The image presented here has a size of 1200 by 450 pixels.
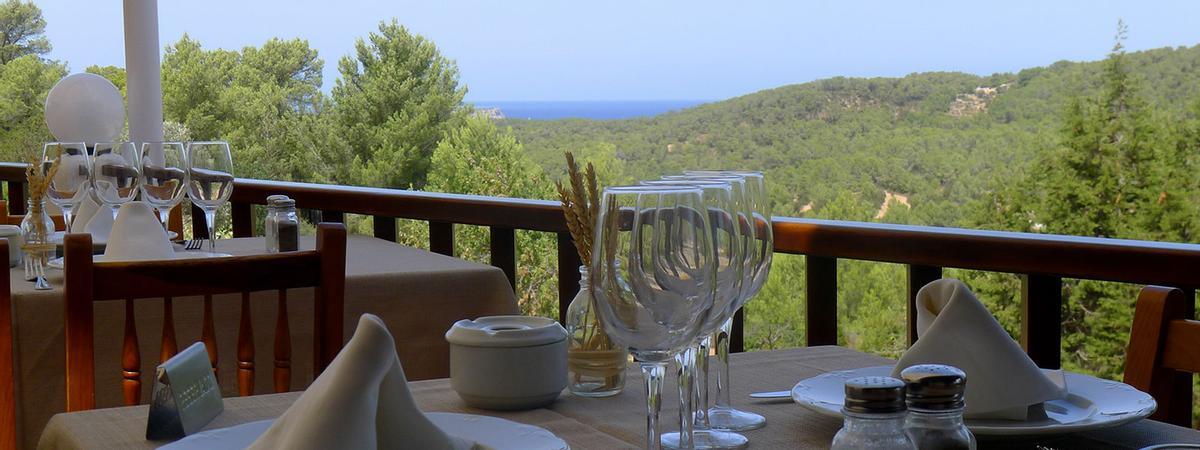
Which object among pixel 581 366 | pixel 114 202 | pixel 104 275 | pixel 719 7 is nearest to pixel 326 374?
pixel 581 366

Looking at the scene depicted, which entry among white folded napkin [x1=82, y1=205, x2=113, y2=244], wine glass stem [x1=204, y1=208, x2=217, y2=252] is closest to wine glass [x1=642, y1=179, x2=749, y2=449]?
wine glass stem [x1=204, y1=208, x2=217, y2=252]

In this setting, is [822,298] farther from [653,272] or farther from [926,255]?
[653,272]

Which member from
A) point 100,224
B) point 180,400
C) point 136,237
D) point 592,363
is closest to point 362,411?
point 180,400

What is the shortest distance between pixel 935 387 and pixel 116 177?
5.33ft

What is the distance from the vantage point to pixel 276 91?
31.1m

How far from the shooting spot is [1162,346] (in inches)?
41.9

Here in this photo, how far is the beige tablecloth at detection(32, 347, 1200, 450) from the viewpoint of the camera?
0.79 metres

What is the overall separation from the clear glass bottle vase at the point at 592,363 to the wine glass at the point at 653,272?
347 mm

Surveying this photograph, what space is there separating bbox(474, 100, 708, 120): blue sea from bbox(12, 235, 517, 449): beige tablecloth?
27297 mm

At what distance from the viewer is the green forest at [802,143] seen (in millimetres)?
24328

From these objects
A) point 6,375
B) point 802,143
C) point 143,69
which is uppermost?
point 802,143

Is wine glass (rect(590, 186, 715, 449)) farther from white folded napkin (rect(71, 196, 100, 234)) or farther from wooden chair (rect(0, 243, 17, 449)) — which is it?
white folded napkin (rect(71, 196, 100, 234))

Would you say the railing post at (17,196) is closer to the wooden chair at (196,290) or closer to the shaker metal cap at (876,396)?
the wooden chair at (196,290)

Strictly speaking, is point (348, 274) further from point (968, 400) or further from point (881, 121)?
point (881, 121)
